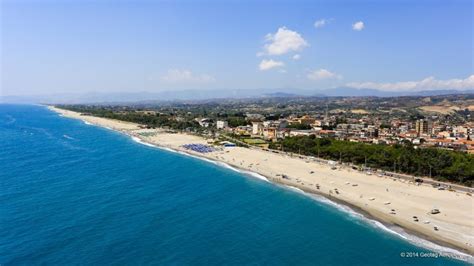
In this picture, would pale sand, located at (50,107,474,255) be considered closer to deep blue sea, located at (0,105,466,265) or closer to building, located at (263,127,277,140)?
deep blue sea, located at (0,105,466,265)

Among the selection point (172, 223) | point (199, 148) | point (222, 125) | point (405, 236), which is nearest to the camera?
point (405, 236)

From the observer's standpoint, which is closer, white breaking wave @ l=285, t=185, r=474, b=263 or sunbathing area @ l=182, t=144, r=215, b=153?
white breaking wave @ l=285, t=185, r=474, b=263

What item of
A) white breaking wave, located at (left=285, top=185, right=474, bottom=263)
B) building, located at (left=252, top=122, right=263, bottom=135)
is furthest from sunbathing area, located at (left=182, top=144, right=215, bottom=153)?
white breaking wave, located at (left=285, top=185, right=474, bottom=263)

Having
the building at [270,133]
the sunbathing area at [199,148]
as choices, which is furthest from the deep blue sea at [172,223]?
the building at [270,133]

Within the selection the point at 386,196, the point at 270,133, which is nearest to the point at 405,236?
the point at 386,196

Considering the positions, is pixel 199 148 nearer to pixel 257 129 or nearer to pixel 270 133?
pixel 270 133

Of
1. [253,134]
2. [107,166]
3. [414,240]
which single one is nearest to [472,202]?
[414,240]
